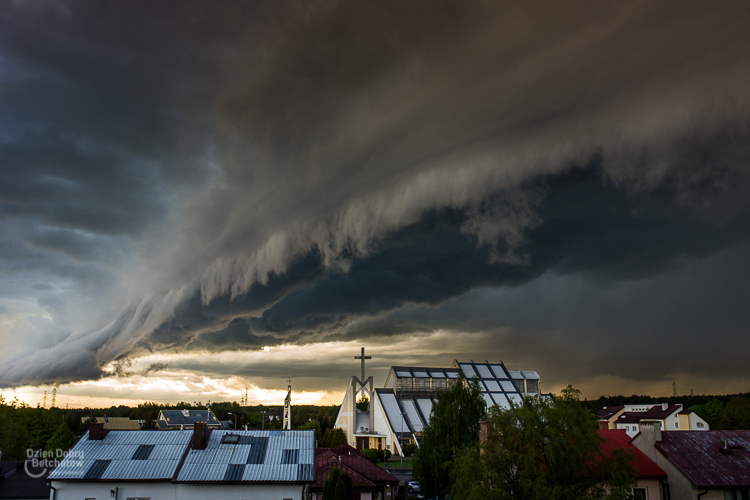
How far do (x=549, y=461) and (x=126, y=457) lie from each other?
26.6 metres

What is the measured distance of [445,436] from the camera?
139 feet

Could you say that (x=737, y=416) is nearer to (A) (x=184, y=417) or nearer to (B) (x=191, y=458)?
(B) (x=191, y=458)

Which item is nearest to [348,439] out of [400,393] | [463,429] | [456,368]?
[400,393]

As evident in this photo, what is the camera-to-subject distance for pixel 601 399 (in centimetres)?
19738

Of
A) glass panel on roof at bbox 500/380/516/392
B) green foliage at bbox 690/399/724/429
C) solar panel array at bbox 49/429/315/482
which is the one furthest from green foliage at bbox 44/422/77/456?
green foliage at bbox 690/399/724/429

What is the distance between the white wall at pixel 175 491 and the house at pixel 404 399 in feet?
151

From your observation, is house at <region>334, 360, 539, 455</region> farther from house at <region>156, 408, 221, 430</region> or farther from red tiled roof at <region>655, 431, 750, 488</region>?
house at <region>156, 408, 221, 430</region>

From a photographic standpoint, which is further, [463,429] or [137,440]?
[463,429]

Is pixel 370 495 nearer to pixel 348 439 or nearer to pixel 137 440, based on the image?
pixel 137 440

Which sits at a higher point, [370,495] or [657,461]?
[657,461]

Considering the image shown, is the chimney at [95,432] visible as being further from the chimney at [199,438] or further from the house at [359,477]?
the house at [359,477]

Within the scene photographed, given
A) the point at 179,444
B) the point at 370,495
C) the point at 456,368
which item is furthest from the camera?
the point at 456,368

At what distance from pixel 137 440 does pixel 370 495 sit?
Result: 704 inches

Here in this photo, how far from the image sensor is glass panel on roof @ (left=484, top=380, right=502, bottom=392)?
335ft
